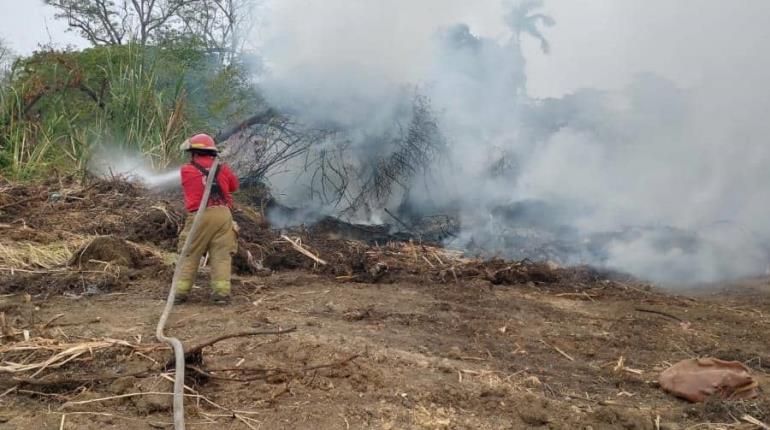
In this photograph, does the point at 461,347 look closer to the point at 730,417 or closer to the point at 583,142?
the point at 730,417

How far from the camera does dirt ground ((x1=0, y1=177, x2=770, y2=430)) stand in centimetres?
354

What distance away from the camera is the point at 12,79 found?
1114 centimetres

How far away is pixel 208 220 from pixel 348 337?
1.88m

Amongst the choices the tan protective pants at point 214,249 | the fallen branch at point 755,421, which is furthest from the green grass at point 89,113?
the fallen branch at point 755,421

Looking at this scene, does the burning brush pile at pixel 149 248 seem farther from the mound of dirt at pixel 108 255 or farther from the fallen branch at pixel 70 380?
the fallen branch at pixel 70 380

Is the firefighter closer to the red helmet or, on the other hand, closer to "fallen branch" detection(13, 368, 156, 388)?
the red helmet

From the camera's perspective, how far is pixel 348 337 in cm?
481

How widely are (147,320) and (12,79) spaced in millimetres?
8202

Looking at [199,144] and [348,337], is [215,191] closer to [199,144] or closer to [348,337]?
[199,144]

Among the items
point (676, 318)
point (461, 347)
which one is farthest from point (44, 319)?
point (676, 318)

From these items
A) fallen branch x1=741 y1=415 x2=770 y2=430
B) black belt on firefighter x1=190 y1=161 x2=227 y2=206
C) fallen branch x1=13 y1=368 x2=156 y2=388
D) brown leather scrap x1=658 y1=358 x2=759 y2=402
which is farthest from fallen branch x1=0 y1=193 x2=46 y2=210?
fallen branch x1=741 y1=415 x2=770 y2=430

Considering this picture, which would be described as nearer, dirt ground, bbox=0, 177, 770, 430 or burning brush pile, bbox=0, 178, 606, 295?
dirt ground, bbox=0, 177, 770, 430

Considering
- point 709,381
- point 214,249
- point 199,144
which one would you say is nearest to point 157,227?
point 214,249

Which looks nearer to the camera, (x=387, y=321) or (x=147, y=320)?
(x=147, y=320)
